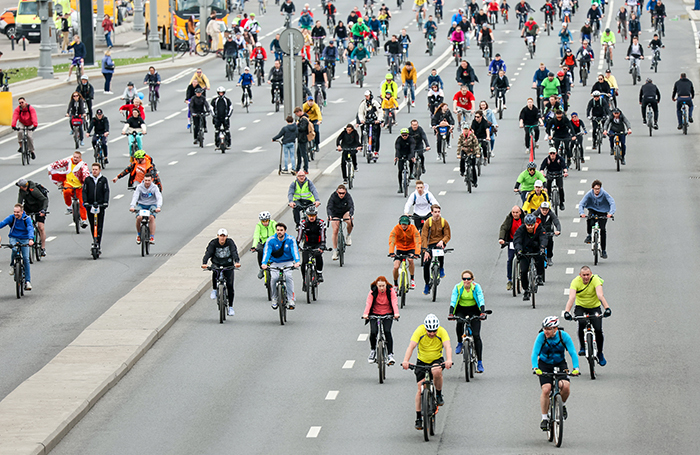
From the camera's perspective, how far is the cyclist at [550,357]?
16.7 metres

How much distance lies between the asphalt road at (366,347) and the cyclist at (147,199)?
2.60 feet

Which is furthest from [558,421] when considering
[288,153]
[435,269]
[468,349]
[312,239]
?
[288,153]

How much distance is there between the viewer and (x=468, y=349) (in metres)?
19.6

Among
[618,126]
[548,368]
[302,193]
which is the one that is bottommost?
[548,368]

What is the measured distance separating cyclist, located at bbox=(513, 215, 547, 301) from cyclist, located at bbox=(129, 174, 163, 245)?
324 inches

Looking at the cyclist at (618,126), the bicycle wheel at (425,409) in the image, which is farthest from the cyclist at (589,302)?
the cyclist at (618,126)

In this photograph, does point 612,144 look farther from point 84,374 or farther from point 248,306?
point 84,374

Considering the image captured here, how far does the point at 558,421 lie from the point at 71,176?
16769mm

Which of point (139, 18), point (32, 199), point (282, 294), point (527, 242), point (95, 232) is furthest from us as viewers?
point (139, 18)

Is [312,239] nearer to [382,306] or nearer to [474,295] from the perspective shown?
[382,306]

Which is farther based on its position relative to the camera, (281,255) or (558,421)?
(281,255)

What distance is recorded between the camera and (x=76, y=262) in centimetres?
2827

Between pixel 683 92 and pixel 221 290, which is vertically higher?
pixel 683 92

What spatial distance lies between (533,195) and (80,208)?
10.5 meters
